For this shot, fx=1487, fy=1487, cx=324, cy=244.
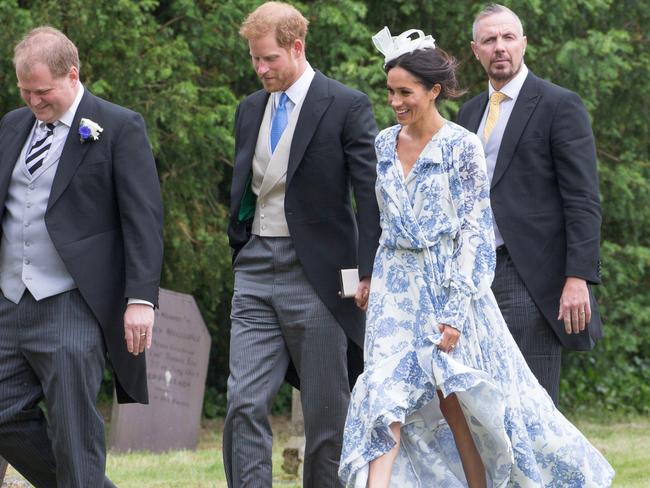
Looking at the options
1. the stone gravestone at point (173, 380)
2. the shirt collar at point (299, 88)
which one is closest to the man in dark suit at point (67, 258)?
the shirt collar at point (299, 88)

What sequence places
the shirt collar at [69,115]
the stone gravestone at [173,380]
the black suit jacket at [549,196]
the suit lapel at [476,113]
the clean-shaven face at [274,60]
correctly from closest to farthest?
1. the shirt collar at [69,115]
2. the clean-shaven face at [274,60]
3. the black suit jacket at [549,196]
4. the suit lapel at [476,113]
5. the stone gravestone at [173,380]

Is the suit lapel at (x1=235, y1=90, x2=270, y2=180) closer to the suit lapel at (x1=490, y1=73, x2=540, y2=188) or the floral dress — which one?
the floral dress

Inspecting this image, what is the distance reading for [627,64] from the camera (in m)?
13.5

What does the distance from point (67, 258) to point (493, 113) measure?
2.15 meters

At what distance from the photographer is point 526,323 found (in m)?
6.73

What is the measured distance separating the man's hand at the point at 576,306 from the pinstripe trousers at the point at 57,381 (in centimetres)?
204

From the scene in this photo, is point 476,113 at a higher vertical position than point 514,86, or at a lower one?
lower

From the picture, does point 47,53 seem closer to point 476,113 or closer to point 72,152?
point 72,152

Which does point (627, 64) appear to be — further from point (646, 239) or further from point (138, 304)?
point (138, 304)

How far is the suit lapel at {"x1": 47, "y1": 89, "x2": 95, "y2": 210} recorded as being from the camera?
6.02m

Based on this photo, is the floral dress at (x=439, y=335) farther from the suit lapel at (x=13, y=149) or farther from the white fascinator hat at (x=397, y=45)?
the suit lapel at (x=13, y=149)

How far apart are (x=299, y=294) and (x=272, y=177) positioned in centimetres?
52

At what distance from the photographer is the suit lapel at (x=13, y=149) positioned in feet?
20.0

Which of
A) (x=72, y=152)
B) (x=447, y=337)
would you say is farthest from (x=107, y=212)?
(x=447, y=337)
